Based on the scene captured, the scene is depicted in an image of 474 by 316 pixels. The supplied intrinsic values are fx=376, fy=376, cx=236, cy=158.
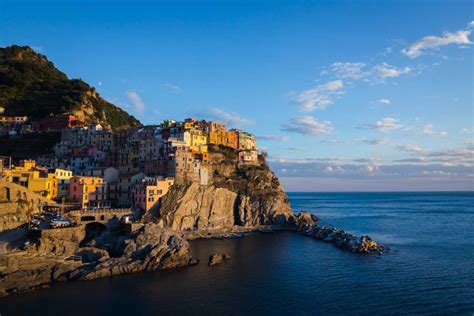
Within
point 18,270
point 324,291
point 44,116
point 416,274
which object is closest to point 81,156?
point 44,116

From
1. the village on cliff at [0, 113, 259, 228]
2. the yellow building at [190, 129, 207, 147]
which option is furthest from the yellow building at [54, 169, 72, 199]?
the yellow building at [190, 129, 207, 147]

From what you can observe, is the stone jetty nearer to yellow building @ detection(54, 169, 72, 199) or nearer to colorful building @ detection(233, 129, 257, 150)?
colorful building @ detection(233, 129, 257, 150)

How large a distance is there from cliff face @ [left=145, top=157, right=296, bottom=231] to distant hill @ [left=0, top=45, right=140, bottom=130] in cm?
5343

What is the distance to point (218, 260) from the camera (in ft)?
180

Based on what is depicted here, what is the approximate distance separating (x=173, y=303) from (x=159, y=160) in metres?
46.5

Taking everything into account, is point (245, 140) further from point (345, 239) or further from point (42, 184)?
point (42, 184)

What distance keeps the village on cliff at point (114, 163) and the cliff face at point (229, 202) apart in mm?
2438

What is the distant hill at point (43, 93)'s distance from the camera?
114m

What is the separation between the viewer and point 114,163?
89.3 m

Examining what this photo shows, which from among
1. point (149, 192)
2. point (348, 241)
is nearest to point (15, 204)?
point (149, 192)

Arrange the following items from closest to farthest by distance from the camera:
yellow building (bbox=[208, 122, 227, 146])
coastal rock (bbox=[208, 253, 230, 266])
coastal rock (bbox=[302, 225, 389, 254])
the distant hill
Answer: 1. coastal rock (bbox=[208, 253, 230, 266])
2. coastal rock (bbox=[302, 225, 389, 254])
3. yellow building (bbox=[208, 122, 227, 146])
4. the distant hill

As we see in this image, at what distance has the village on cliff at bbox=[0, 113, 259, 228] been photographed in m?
66.2

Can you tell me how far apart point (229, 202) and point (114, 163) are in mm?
28931

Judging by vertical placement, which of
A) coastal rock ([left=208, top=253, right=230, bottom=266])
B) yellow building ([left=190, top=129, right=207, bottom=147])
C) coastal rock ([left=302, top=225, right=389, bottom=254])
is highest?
yellow building ([left=190, top=129, right=207, bottom=147])
